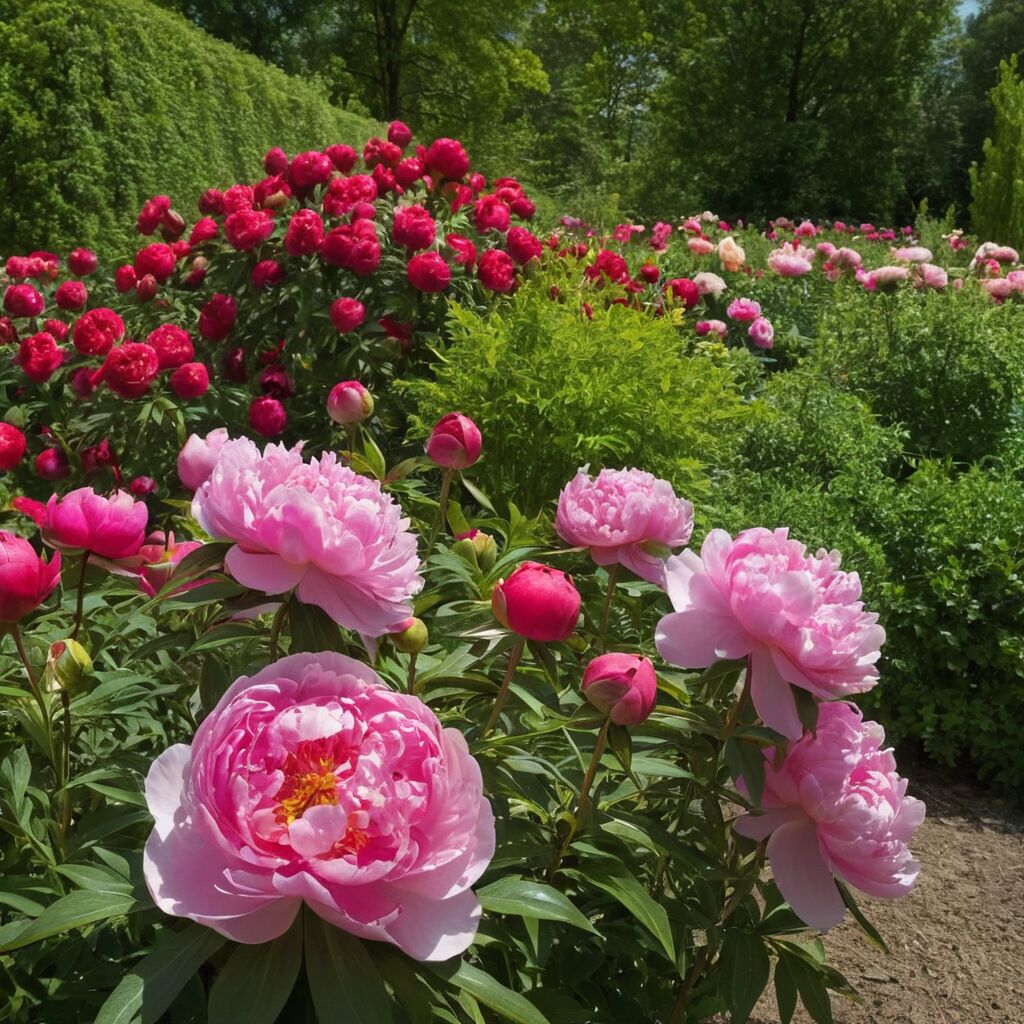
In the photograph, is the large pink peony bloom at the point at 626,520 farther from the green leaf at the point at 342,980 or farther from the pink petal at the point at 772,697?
the green leaf at the point at 342,980

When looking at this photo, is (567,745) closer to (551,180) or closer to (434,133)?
(434,133)

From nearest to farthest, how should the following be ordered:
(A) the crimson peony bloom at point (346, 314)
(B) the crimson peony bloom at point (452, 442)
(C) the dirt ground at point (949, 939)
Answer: (B) the crimson peony bloom at point (452, 442), (C) the dirt ground at point (949, 939), (A) the crimson peony bloom at point (346, 314)

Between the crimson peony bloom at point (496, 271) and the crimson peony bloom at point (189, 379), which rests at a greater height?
the crimson peony bloom at point (496, 271)

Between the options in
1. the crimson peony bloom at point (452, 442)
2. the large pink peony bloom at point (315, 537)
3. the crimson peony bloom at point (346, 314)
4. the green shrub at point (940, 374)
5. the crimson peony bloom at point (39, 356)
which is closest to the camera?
the large pink peony bloom at point (315, 537)

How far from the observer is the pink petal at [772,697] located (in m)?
0.95

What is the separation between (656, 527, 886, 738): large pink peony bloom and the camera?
36.9 inches

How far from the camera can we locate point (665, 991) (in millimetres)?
1332

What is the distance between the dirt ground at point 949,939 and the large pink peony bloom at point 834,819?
43.3 inches

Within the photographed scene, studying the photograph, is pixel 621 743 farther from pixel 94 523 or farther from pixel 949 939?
pixel 949 939

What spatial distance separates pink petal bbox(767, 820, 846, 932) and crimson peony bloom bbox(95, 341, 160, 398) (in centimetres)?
188

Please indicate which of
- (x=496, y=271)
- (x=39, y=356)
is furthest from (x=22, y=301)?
(x=496, y=271)

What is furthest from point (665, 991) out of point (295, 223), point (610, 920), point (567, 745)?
point (295, 223)

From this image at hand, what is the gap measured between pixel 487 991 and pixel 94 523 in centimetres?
67

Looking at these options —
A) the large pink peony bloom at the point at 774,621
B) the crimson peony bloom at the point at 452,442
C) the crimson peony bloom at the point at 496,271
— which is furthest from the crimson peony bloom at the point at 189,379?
the large pink peony bloom at the point at 774,621
